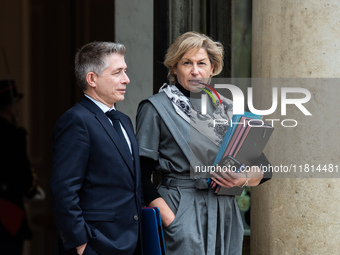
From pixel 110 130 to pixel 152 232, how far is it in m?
0.55

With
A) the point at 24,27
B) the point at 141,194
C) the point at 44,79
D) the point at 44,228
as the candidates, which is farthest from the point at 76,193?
the point at 44,79

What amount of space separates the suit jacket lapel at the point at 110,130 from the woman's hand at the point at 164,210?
33 centimetres

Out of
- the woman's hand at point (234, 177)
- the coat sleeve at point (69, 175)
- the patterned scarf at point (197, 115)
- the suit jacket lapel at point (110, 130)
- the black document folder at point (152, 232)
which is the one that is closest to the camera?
the coat sleeve at point (69, 175)

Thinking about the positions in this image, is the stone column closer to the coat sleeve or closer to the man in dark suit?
the man in dark suit

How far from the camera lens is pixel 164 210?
10.8 feet

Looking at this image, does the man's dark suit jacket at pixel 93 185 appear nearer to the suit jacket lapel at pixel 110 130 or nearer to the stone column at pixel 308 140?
the suit jacket lapel at pixel 110 130

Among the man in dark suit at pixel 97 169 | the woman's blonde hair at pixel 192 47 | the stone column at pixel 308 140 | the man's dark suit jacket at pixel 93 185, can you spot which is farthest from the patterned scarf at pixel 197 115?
the stone column at pixel 308 140

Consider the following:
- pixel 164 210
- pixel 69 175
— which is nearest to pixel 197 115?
pixel 164 210

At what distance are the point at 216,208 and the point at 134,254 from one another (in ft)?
1.80

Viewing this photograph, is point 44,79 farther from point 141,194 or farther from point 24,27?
point 141,194

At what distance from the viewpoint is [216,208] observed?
3.37 meters

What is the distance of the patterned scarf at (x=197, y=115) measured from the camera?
11.1 ft

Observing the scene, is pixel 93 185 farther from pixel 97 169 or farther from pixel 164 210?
pixel 164 210

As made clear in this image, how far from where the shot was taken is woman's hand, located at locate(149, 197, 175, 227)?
10.7 ft
